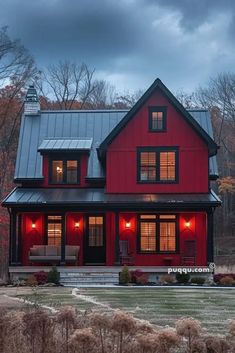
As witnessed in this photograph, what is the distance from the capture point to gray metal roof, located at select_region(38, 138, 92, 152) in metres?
27.8

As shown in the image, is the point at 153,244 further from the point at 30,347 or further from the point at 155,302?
the point at 30,347

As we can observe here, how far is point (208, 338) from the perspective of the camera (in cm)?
785

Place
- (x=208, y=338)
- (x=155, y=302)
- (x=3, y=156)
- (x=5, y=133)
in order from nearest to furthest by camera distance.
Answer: (x=208, y=338), (x=155, y=302), (x=3, y=156), (x=5, y=133)

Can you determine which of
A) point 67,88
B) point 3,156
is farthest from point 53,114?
point 67,88

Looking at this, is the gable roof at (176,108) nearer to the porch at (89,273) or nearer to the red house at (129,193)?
the red house at (129,193)

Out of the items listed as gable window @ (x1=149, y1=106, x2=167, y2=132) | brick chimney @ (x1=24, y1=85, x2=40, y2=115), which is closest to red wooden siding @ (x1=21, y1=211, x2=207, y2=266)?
gable window @ (x1=149, y1=106, x2=167, y2=132)

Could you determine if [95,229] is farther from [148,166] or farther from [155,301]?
[155,301]

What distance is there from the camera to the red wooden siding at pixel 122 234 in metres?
26.8

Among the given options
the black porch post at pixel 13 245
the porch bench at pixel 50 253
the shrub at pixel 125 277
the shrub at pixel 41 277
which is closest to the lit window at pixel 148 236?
the porch bench at pixel 50 253

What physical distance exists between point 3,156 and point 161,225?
1934 cm

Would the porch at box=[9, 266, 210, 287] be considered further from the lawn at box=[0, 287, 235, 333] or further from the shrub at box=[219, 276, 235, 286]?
the lawn at box=[0, 287, 235, 333]

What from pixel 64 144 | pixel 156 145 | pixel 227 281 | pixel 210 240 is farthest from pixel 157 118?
pixel 227 281

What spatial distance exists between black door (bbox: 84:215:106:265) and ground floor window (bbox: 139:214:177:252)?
1.86 meters

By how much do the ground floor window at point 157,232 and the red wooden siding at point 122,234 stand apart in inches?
10.8
